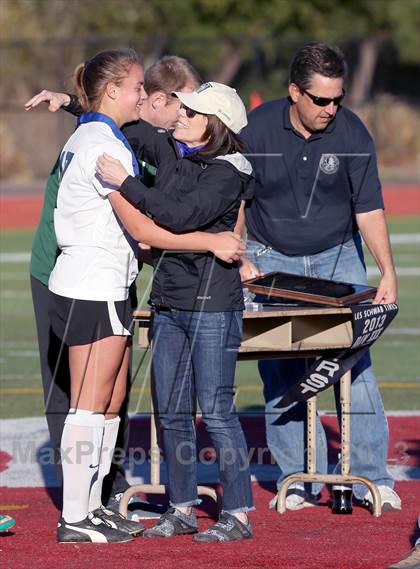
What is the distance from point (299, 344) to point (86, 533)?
1327 millimetres

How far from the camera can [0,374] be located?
1098 centimetres

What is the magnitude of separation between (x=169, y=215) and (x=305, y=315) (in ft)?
3.29

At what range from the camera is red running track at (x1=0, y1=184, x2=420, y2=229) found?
78.7 feet

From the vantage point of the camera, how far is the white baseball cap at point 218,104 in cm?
553

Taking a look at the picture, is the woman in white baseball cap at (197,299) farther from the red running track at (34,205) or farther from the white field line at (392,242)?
the red running track at (34,205)

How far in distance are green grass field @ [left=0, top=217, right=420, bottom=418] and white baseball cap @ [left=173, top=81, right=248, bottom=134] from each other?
184 cm

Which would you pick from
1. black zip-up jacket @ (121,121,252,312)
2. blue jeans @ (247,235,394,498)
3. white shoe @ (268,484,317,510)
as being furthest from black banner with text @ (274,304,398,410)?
black zip-up jacket @ (121,121,252,312)

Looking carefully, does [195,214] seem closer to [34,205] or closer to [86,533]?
[86,533]

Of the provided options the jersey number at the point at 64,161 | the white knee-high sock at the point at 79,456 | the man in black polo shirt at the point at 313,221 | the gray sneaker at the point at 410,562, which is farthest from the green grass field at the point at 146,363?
the gray sneaker at the point at 410,562

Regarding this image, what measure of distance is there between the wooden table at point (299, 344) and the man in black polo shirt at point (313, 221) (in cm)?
20

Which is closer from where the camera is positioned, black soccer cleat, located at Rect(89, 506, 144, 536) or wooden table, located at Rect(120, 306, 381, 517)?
black soccer cleat, located at Rect(89, 506, 144, 536)

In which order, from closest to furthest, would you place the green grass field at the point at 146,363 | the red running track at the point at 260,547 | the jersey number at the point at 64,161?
the red running track at the point at 260,547 → the jersey number at the point at 64,161 → the green grass field at the point at 146,363

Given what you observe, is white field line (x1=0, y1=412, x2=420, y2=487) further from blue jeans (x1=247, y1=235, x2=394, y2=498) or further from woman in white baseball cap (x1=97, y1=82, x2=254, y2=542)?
woman in white baseball cap (x1=97, y1=82, x2=254, y2=542)

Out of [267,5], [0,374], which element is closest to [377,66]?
[267,5]
